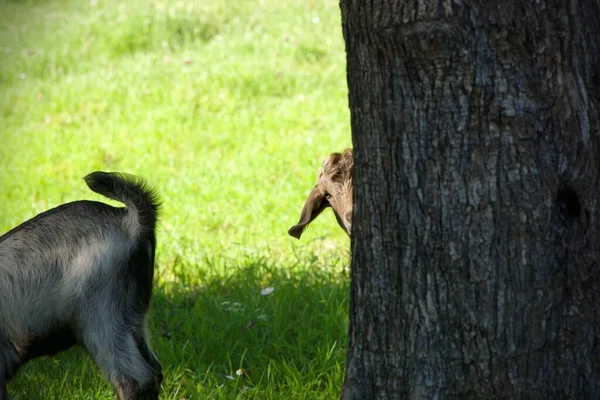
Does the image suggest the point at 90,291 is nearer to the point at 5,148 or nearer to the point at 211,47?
the point at 5,148

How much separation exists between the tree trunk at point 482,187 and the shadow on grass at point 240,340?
1.51m

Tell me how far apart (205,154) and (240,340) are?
12.4 ft

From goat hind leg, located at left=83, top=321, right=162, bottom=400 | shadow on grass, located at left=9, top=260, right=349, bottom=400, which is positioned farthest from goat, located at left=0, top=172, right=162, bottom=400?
shadow on grass, located at left=9, top=260, right=349, bottom=400

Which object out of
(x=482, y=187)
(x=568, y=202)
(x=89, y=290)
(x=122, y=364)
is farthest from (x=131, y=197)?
(x=568, y=202)

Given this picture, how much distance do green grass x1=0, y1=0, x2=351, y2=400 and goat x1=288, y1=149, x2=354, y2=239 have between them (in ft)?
1.79

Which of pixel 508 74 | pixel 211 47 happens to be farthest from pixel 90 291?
pixel 211 47

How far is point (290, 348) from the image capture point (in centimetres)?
476

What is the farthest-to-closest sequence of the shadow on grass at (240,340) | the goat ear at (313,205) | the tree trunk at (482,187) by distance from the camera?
1. the goat ear at (313,205)
2. the shadow on grass at (240,340)
3. the tree trunk at (482,187)

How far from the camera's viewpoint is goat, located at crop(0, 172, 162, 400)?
374 cm

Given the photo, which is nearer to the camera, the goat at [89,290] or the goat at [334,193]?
the goat at [89,290]

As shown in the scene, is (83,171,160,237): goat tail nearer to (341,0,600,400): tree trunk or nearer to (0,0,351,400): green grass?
(0,0,351,400): green grass

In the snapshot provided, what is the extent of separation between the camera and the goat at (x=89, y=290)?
3.74 meters

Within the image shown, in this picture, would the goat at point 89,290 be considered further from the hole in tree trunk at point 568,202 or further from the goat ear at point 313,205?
the hole in tree trunk at point 568,202

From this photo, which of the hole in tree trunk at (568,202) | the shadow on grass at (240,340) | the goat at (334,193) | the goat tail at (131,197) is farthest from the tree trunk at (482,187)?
the goat at (334,193)
